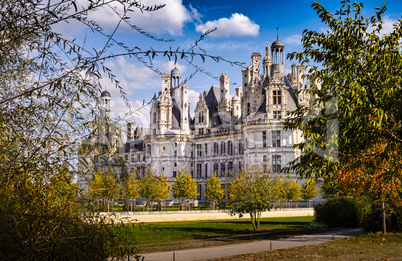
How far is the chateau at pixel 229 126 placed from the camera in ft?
177

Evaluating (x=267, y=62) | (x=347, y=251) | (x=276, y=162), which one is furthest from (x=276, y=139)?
(x=347, y=251)

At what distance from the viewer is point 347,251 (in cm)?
1650

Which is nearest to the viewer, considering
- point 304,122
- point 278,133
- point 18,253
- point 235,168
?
point 18,253

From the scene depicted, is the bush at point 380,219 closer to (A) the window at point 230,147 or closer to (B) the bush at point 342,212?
(B) the bush at point 342,212

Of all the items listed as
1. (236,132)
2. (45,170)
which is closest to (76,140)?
(45,170)

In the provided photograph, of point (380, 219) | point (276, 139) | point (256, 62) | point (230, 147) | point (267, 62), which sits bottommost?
point (380, 219)

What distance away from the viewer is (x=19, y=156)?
19.0ft

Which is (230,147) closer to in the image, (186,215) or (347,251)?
(186,215)

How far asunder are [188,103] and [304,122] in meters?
56.0

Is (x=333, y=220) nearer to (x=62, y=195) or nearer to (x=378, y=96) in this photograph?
(x=378, y=96)

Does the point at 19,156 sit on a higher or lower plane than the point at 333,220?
higher

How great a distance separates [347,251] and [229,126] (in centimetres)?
4775

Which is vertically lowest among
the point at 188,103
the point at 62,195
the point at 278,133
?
the point at 62,195

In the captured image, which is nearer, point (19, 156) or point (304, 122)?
point (19, 156)
